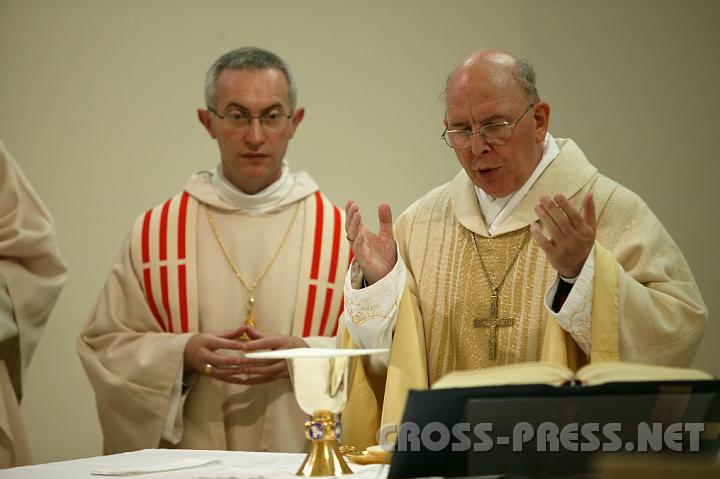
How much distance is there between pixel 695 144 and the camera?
609 cm

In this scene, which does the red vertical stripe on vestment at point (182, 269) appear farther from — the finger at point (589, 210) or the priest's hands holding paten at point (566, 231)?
the finger at point (589, 210)

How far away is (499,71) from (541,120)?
0.26 meters

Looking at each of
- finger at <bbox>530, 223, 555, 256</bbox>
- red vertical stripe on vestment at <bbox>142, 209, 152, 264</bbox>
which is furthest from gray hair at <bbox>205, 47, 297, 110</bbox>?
finger at <bbox>530, 223, 555, 256</bbox>

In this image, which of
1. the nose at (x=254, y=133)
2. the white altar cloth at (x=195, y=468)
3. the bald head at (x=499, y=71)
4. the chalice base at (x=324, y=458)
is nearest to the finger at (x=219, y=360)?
the nose at (x=254, y=133)

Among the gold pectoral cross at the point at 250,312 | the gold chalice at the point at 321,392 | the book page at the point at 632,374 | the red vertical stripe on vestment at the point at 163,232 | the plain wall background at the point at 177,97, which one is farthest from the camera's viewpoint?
the plain wall background at the point at 177,97

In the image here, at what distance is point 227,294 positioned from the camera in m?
4.82

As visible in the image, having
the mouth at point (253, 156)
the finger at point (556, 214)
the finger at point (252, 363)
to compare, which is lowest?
the finger at point (252, 363)

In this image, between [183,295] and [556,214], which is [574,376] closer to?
[556,214]

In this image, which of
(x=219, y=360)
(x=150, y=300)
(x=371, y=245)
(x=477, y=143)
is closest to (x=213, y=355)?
(x=219, y=360)

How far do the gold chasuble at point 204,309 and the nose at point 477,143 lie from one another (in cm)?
133

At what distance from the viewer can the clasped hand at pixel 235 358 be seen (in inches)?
174

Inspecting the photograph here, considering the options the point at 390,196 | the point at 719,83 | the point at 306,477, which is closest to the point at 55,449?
the point at 390,196

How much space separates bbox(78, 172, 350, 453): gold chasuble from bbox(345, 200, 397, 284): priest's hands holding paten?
3.47 feet

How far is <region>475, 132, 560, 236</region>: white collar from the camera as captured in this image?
3.91 m
